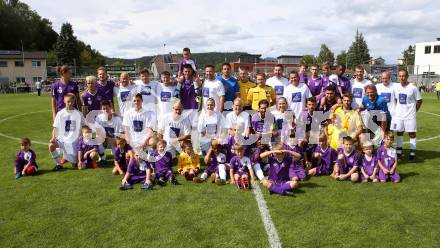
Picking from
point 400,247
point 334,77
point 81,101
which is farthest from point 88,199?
point 334,77

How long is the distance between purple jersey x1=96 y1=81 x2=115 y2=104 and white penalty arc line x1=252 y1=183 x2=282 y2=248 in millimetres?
4134

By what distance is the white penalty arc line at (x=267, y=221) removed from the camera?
375 centimetres

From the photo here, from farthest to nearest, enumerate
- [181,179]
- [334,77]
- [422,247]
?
1. [334,77]
2. [181,179]
3. [422,247]

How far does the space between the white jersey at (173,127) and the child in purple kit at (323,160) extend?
8.55 ft

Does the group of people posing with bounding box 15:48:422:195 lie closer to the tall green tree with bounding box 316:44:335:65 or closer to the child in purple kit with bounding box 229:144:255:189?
the child in purple kit with bounding box 229:144:255:189

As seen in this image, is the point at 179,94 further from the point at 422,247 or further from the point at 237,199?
the point at 422,247

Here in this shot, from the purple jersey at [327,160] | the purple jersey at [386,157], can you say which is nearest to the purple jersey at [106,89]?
the purple jersey at [327,160]

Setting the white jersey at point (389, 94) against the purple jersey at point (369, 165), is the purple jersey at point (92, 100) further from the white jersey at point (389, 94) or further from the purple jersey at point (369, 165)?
the white jersey at point (389, 94)

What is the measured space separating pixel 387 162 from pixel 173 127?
4134mm

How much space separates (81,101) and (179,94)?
Result: 2227 mm

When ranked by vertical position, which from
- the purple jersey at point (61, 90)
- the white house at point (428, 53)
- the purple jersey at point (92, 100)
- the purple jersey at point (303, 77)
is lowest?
the purple jersey at point (92, 100)

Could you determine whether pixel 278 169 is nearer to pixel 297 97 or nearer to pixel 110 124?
pixel 297 97

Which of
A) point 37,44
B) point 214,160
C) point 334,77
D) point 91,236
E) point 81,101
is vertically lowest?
point 91,236

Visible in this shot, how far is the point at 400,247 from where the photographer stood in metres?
3.62
